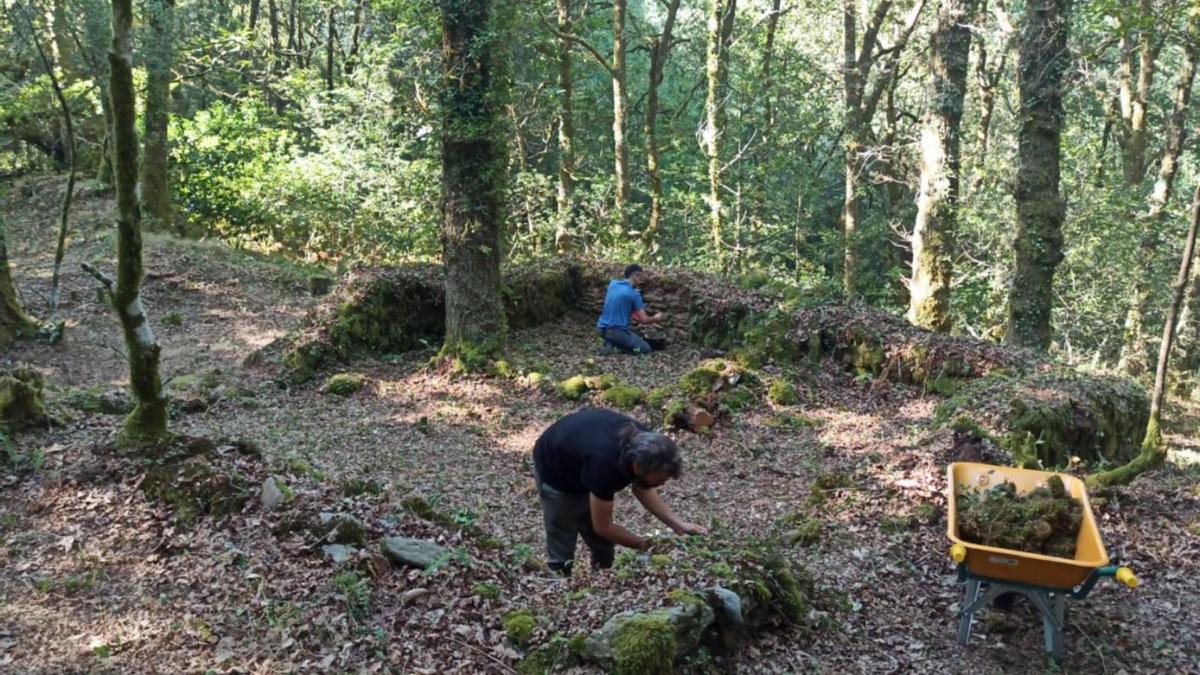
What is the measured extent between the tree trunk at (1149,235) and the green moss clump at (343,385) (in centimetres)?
1447

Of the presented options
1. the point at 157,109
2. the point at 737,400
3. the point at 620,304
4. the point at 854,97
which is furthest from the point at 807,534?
the point at 157,109

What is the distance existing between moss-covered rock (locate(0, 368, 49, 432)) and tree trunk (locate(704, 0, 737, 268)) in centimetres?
1329

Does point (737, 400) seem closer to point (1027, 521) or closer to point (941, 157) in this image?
point (941, 157)

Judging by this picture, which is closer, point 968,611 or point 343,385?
point 968,611

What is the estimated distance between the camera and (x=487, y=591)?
4.45 metres

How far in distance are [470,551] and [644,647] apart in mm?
1809

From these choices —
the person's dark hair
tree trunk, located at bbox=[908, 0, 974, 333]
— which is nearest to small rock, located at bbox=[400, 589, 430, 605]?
the person's dark hair

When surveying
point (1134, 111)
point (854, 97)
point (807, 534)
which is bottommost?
point (807, 534)

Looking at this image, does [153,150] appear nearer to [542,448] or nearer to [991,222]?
[542,448]

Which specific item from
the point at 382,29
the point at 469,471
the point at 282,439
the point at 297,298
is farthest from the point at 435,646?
the point at 382,29

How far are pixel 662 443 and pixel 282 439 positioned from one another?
561 cm

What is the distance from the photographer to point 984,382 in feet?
28.1

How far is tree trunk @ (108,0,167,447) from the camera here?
15.2 ft

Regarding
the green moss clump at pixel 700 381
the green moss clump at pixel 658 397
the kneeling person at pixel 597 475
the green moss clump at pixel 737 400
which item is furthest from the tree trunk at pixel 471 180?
the kneeling person at pixel 597 475
